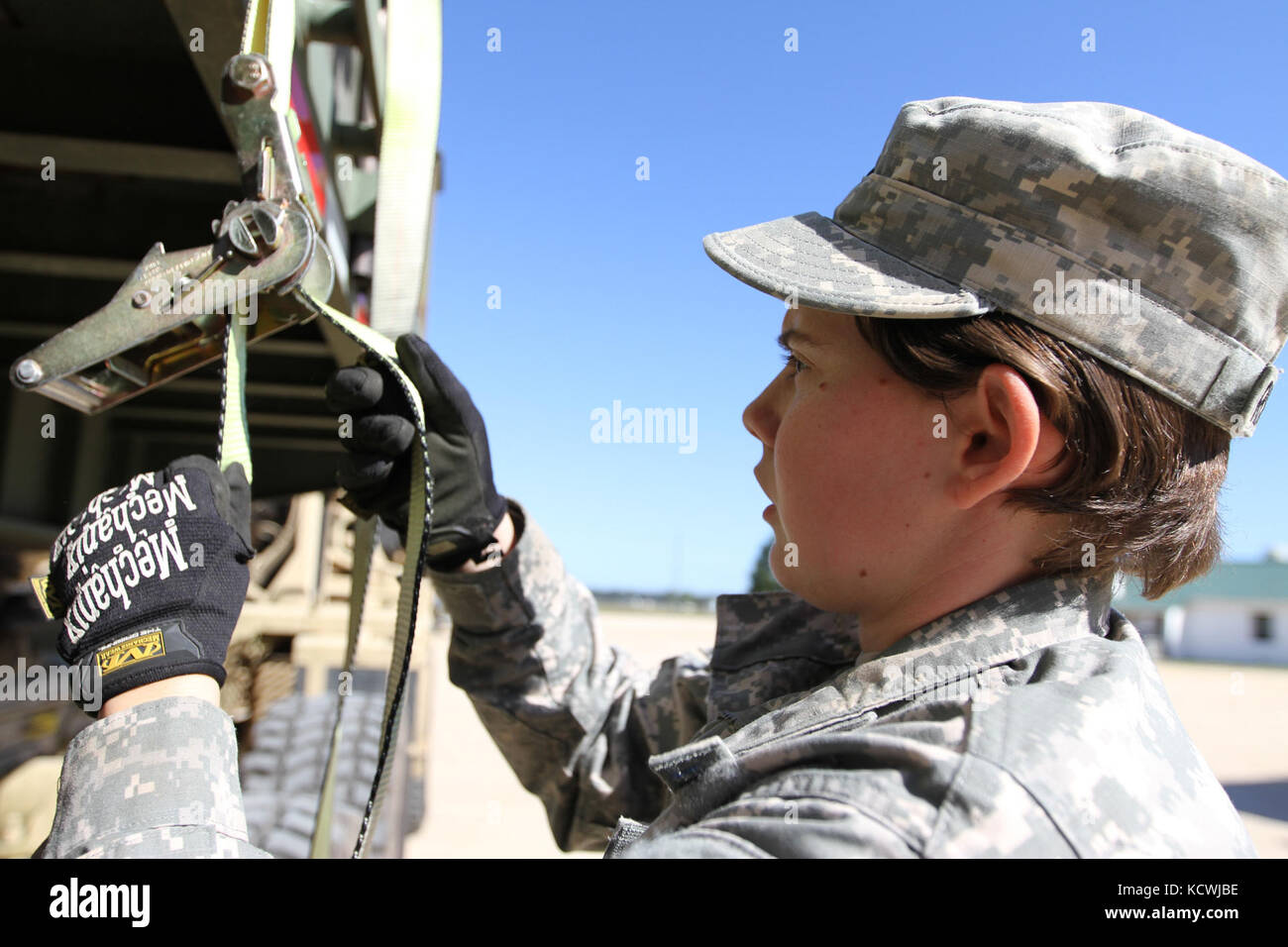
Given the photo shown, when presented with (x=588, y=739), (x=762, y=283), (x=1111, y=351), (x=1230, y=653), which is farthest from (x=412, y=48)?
(x=1230, y=653)

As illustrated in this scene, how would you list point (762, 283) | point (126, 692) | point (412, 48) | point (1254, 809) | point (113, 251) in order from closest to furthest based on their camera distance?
point (126, 692)
point (762, 283)
point (412, 48)
point (113, 251)
point (1254, 809)

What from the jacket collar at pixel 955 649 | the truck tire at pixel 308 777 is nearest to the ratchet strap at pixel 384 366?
the jacket collar at pixel 955 649

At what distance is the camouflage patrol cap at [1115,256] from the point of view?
3.71 ft

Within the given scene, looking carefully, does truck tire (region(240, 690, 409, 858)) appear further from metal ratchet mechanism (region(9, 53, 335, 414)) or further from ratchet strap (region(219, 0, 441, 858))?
metal ratchet mechanism (region(9, 53, 335, 414))

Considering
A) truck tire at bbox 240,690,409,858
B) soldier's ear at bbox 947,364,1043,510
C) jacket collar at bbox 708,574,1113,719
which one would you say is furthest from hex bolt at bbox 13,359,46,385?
truck tire at bbox 240,690,409,858

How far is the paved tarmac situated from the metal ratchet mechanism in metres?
1.18

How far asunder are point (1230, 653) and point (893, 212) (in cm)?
4184

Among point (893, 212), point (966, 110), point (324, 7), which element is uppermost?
point (324, 7)

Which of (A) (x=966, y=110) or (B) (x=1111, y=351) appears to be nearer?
(B) (x=1111, y=351)

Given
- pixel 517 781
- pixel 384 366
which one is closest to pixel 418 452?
pixel 384 366

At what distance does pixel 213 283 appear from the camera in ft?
3.96

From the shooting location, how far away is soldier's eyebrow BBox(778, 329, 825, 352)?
1.28 meters

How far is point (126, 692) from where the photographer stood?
109cm
